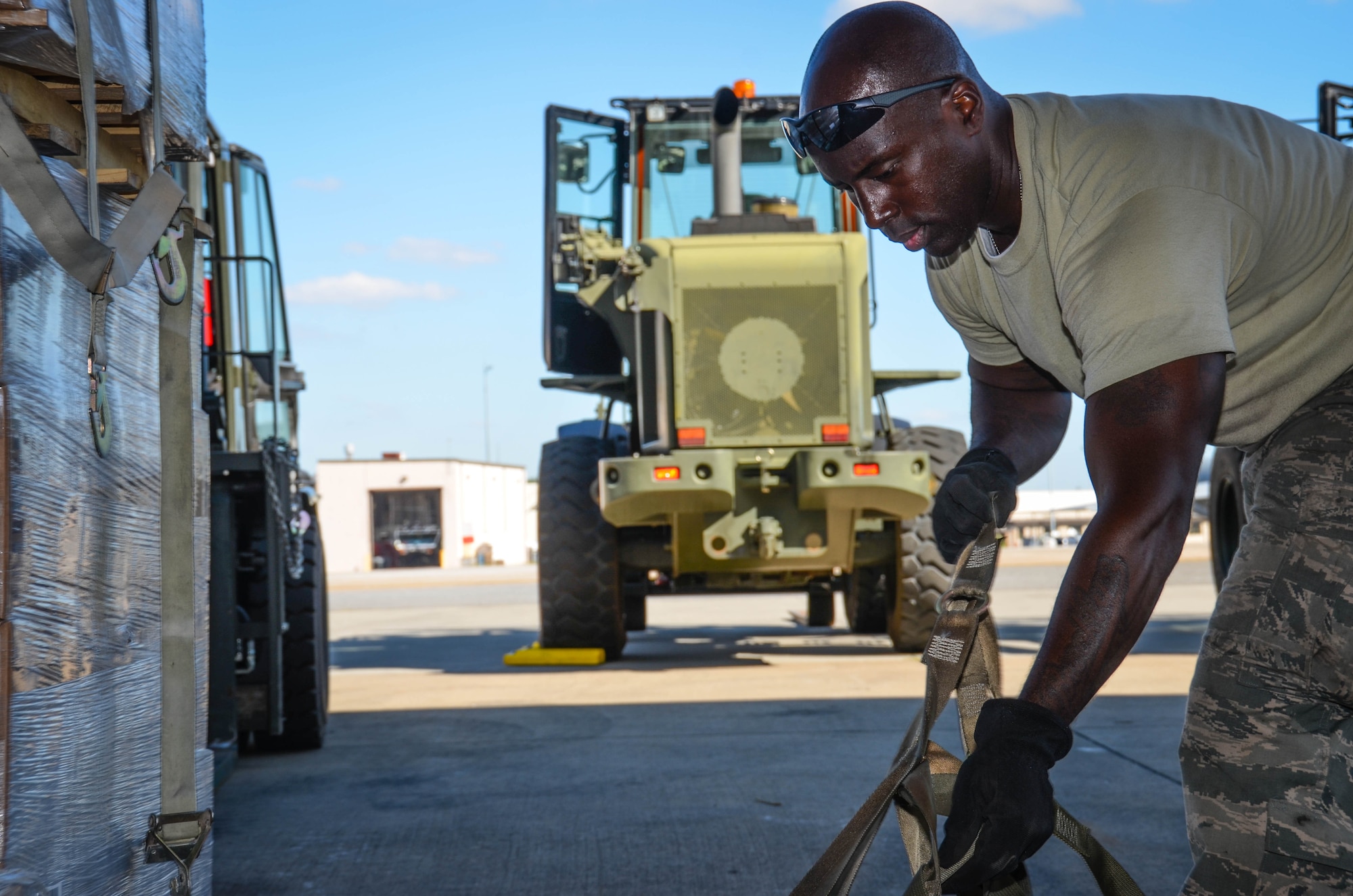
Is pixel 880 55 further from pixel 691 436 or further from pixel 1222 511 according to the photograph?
pixel 1222 511

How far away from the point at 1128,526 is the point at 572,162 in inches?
288

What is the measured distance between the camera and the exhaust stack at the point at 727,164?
821 cm

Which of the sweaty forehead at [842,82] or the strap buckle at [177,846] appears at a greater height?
the sweaty forehead at [842,82]

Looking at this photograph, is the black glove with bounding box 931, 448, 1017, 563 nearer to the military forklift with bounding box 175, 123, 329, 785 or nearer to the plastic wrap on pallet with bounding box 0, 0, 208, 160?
the plastic wrap on pallet with bounding box 0, 0, 208, 160

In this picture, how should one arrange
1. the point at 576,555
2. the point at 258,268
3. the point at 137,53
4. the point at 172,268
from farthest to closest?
the point at 576,555, the point at 258,268, the point at 172,268, the point at 137,53

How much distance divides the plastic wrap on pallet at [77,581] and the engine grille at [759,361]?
5.20m

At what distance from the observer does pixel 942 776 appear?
2.09 meters

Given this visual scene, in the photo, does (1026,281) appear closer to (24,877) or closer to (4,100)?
(4,100)

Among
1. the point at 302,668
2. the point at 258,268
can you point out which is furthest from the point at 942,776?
the point at 258,268

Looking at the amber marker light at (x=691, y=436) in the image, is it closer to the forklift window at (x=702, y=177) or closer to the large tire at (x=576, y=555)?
the large tire at (x=576, y=555)

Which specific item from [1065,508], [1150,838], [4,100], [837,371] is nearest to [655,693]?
[837,371]

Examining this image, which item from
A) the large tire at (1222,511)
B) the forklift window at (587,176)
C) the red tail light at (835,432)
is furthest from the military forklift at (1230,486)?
the forklift window at (587,176)

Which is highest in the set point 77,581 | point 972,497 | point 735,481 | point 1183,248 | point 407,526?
point 407,526

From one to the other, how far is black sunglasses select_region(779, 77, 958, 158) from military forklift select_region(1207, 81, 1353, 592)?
227 inches
